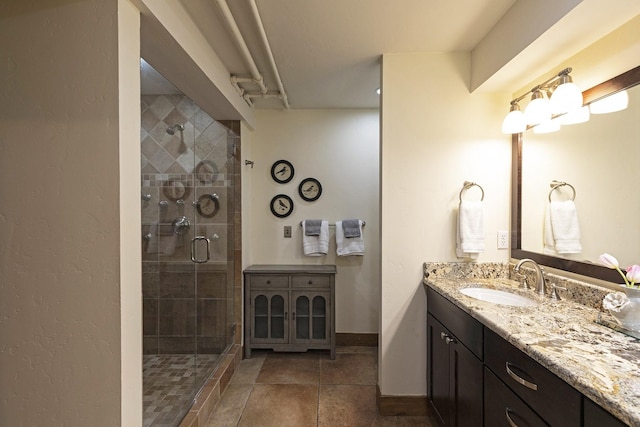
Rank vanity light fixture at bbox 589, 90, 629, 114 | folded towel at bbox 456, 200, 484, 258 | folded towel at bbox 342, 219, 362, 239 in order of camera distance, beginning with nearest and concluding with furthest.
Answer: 1. vanity light fixture at bbox 589, 90, 629, 114
2. folded towel at bbox 456, 200, 484, 258
3. folded towel at bbox 342, 219, 362, 239

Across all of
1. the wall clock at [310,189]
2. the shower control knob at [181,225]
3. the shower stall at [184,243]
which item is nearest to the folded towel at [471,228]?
the wall clock at [310,189]

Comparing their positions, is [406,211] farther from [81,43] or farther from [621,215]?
[81,43]

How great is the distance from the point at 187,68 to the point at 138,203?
940 millimetres

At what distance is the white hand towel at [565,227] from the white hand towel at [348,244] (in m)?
1.56

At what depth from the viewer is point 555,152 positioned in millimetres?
1619

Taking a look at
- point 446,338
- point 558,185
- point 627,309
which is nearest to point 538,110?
point 558,185

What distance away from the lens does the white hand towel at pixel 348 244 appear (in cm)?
287

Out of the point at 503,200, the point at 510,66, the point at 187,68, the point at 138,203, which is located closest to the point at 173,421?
the point at 138,203

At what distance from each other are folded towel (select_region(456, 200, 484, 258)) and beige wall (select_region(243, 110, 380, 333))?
1.17 meters

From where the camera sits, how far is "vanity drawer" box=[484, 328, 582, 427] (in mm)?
835

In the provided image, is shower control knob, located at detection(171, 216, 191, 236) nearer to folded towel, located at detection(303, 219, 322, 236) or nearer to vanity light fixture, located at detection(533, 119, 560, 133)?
folded towel, located at detection(303, 219, 322, 236)

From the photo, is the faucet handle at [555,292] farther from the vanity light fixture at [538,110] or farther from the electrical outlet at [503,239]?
the vanity light fixture at [538,110]

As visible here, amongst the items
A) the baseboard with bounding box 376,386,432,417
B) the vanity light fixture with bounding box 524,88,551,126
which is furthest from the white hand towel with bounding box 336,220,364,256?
the vanity light fixture with bounding box 524,88,551,126

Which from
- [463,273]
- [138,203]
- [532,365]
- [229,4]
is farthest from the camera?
[463,273]
